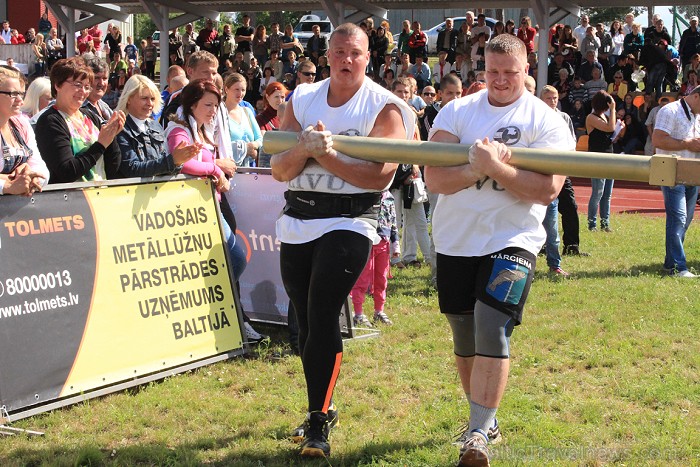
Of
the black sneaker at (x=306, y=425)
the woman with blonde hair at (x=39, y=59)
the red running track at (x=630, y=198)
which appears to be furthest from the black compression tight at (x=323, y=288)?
the woman with blonde hair at (x=39, y=59)

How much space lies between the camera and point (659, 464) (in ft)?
14.1

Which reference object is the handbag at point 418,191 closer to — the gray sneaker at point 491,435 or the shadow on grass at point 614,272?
the shadow on grass at point 614,272

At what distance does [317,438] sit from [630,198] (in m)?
13.9

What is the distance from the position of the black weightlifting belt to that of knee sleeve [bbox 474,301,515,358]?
2.52 feet

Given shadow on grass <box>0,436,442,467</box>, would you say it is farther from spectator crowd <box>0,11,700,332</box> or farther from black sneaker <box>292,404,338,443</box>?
spectator crowd <box>0,11,700,332</box>

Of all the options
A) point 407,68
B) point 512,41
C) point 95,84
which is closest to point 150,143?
point 95,84

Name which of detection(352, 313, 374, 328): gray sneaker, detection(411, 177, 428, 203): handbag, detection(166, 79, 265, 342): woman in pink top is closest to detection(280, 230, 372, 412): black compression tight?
detection(166, 79, 265, 342): woman in pink top

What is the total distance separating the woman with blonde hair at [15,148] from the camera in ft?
16.6

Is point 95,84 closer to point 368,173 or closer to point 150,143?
point 150,143

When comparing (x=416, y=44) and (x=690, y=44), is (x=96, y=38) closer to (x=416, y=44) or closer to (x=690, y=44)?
(x=416, y=44)

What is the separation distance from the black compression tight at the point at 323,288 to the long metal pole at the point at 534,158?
0.47 metres

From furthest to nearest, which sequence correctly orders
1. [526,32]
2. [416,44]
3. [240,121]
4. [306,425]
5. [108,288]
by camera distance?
[416,44]
[526,32]
[240,121]
[108,288]
[306,425]

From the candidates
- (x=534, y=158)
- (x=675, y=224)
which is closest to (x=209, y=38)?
(x=675, y=224)

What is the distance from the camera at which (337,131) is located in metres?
4.44
